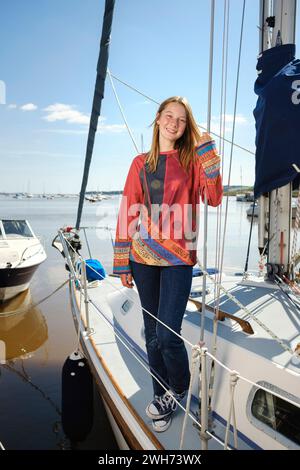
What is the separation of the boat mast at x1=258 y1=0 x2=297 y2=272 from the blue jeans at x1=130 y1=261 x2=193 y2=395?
1.68 meters

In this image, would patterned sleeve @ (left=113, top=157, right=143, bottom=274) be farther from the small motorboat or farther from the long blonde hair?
the small motorboat

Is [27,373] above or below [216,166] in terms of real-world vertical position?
below

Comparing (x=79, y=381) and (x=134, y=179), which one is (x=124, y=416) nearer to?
(x=79, y=381)

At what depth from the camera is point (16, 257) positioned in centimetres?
891

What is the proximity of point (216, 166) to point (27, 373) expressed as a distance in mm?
4673

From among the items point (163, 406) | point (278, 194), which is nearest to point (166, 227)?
point (163, 406)

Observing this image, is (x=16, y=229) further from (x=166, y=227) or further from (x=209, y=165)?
(x=209, y=165)

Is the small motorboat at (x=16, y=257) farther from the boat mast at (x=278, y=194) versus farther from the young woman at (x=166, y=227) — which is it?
the young woman at (x=166, y=227)

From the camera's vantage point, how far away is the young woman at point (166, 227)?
2193 mm

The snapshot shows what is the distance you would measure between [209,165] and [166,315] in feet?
3.04

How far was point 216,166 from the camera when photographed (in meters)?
2.01

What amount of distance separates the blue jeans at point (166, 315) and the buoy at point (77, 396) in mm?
1147

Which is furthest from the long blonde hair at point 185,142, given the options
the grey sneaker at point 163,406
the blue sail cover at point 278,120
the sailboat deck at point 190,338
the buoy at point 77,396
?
the buoy at point 77,396
